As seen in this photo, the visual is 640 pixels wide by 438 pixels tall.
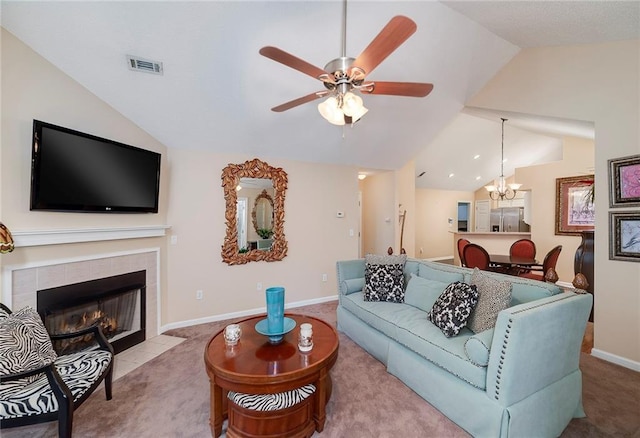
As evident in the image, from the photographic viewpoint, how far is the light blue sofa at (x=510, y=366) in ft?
5.08

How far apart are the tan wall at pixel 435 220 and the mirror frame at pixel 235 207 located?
17.6ft

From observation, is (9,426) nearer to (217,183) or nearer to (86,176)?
(86,176)

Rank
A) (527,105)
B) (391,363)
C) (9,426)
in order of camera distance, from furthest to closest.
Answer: (527,105), (391,363), (9,426)

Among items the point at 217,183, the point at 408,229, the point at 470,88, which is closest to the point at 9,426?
the point at 217,183

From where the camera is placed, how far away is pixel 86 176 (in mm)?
2402

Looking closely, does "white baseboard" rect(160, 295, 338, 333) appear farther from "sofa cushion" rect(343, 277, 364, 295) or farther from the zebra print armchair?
the zebra print armchair

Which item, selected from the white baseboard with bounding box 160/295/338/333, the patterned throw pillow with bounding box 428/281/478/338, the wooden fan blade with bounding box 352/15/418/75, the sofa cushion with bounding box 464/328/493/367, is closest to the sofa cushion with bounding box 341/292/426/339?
the patterned throw pillow with bounding box 428/281/478/338

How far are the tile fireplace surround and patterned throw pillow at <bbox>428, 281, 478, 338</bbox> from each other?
3.13 metres

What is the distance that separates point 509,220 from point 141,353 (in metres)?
9.49

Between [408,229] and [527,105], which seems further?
[408,229]

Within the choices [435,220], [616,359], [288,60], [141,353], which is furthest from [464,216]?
[141,353]

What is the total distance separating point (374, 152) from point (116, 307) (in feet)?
13.6

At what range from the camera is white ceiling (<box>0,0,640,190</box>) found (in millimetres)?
2119

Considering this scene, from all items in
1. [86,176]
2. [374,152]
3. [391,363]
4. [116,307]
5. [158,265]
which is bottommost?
[391,363]
